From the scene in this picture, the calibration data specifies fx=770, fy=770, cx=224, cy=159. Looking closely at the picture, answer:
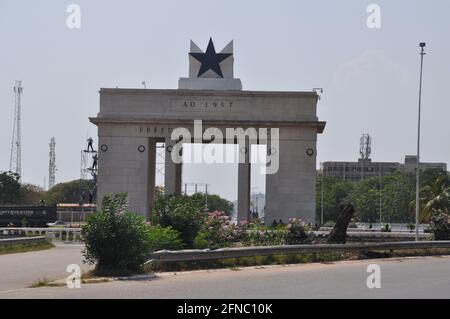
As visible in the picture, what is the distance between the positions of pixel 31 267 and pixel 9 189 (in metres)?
89.8

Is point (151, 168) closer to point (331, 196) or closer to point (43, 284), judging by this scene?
point (43, 284)

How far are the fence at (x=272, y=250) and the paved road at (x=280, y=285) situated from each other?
0.95 m

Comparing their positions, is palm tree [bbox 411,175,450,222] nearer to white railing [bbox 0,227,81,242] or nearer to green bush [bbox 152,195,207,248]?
white railing [bbox 0,227,81,242]

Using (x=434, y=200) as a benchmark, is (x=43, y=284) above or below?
below

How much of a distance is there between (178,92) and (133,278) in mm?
36994

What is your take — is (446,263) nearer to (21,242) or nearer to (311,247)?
(311,247)

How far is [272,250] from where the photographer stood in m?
24.1

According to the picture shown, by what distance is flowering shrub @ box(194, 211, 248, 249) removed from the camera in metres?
26.8

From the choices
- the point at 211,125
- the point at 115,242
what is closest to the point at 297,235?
the point at 115,242

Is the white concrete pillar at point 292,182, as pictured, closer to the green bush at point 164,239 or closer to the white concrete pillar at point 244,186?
the white concrete pillar at point 244,186

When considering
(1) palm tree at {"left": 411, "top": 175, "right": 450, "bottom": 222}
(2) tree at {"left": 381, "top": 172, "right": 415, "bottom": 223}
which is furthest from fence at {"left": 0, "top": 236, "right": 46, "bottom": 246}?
(2) tree at {"left": 381, "top": 172, "right": 415, "bottom": 223}

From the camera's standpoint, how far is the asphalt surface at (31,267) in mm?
18828

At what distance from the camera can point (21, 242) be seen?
114 ft
